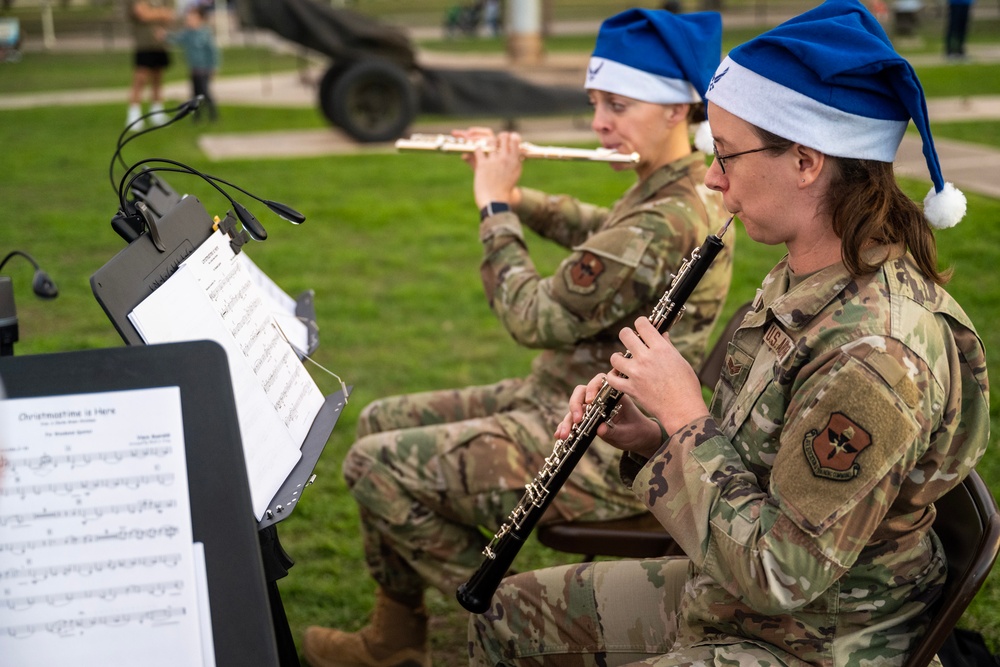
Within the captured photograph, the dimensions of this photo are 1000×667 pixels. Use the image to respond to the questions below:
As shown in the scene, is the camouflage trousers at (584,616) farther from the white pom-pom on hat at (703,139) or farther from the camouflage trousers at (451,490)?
the white pom-pom on hat at (703,139)

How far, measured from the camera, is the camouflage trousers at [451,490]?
2.54 m

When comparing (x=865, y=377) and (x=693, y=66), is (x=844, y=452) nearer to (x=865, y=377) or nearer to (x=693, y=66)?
(x=865, y=377)

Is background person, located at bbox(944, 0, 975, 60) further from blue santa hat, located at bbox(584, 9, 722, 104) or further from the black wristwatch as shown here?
the black wristwatch

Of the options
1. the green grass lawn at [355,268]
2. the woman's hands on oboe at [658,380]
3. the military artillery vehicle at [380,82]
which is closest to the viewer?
the woman's hands on oboe at [658,380]

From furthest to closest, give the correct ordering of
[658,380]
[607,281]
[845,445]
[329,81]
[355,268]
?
[329,81], [355,268], [607,281], [658,380], [845,445]

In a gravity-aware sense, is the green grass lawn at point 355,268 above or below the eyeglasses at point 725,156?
below

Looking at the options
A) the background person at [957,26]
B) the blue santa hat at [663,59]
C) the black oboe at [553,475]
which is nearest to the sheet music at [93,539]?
the black oboe at [553,475]

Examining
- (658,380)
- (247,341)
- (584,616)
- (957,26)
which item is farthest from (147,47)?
(957,26)

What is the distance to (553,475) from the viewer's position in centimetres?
210

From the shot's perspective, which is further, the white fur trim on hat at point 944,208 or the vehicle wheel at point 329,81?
the vehicle wheel at point 329,81

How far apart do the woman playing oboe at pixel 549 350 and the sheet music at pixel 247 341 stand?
62 centimetres

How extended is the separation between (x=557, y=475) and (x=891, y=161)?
2.92ft

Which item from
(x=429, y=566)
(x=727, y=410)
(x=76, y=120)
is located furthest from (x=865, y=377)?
(x=76, y=120)

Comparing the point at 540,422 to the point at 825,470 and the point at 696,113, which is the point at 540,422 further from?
the point at 825,470
